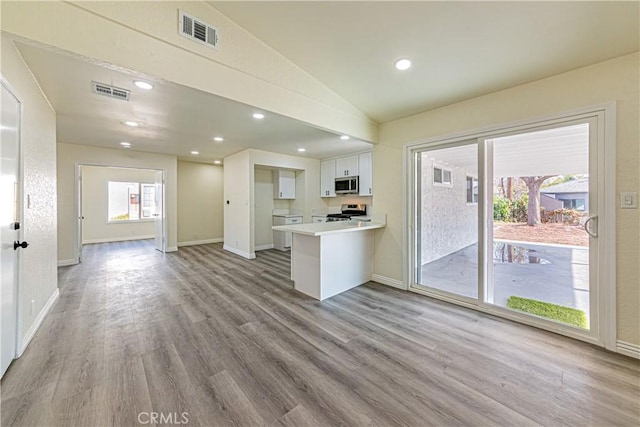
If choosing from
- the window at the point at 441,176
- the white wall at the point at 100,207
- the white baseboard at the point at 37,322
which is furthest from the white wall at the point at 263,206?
the window at the point at 441,176

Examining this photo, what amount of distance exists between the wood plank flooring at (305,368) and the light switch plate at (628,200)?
1254 mm

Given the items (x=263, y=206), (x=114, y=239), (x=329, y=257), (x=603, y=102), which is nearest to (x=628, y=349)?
(x=603, y=102)

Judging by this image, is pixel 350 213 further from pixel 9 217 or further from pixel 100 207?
pixel 100 207

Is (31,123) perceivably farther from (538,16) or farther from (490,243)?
(490,243)

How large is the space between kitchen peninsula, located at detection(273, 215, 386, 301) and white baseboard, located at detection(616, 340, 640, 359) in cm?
251

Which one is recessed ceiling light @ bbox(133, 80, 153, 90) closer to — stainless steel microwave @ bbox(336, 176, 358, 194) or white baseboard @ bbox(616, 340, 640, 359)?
stainless steel microwave @ bbox(336, 176, 358, 194)

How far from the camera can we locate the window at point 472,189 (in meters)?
3.00

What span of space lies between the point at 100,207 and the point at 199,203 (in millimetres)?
3032

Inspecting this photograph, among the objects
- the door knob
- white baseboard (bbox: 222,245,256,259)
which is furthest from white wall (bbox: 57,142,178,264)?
the door knob

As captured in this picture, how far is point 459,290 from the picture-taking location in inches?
127

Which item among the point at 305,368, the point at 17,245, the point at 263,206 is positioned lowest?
the point at 305,368

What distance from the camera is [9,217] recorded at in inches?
74.4

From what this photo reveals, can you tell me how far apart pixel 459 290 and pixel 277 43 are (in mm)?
3549

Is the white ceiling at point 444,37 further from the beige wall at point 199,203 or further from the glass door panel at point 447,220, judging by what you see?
the beige wall at point 199,203
